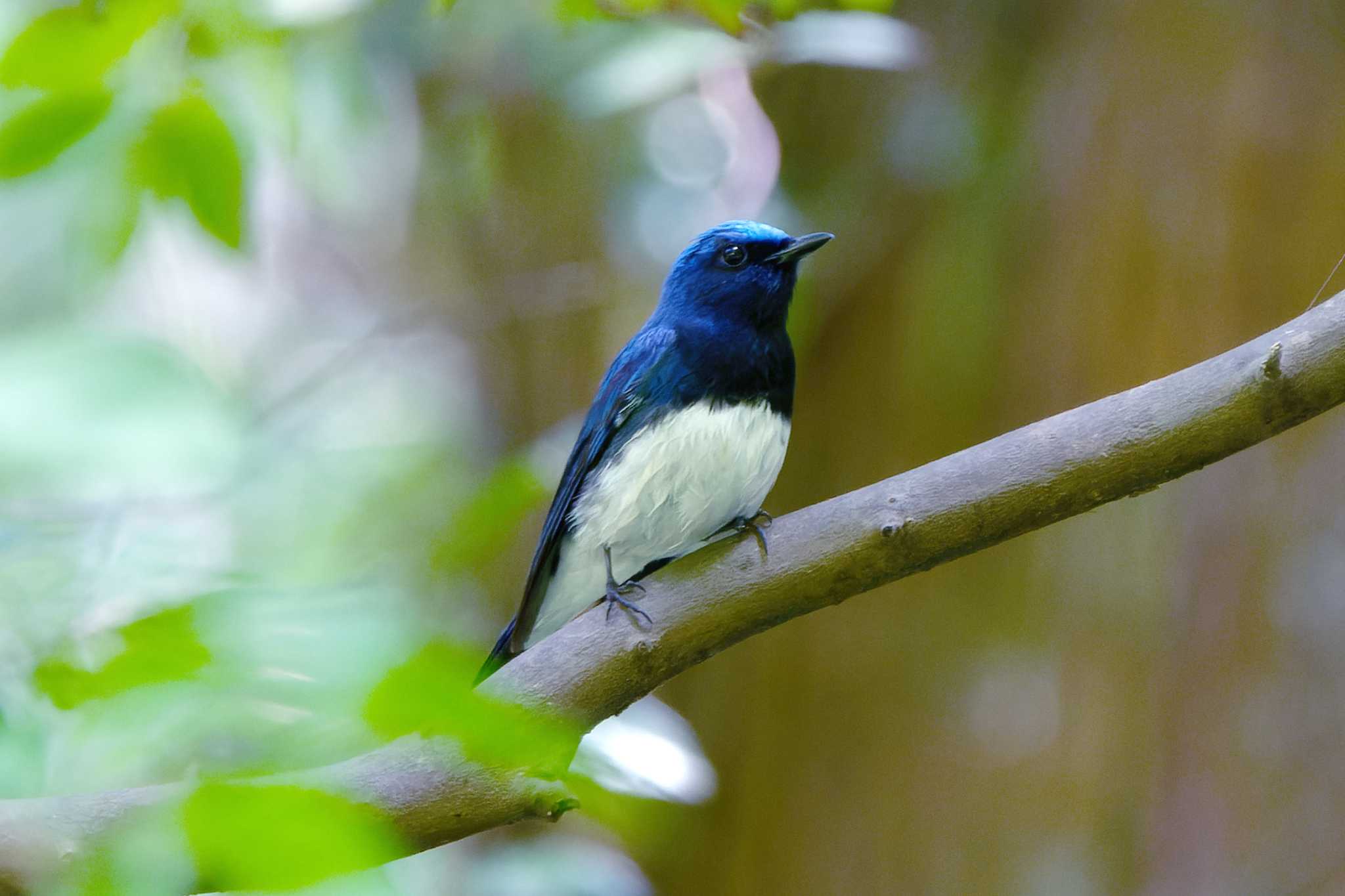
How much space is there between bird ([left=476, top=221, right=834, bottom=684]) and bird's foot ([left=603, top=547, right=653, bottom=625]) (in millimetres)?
13

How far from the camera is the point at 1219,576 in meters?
3.28

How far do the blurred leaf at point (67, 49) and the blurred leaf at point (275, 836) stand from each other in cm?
89

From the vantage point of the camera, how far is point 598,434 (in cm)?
279

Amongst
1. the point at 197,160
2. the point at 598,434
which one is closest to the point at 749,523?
the point at 598,434

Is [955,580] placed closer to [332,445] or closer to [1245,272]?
[1245,272]

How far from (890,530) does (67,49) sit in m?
1.26

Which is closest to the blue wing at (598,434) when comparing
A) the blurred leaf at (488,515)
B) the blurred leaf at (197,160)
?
the blurred leaf at (488,515)

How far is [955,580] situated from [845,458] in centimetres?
49

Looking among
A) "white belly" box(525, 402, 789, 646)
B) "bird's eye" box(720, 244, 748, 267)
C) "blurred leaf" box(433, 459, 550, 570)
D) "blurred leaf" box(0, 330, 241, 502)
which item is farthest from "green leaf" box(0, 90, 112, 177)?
"bird's eye" box(720, 244, 748, 267)

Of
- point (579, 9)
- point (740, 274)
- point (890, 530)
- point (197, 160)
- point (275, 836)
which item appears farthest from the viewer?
point (740, 274)

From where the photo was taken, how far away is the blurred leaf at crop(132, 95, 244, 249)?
149 cm

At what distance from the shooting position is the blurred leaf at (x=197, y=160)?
149 centimetres

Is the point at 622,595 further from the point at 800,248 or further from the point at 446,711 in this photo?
the point at 446,711

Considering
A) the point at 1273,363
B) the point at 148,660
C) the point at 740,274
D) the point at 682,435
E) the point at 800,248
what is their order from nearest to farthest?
the point at 148,660
the point at 1273,363
the point at 682,435
the point at 800,248
the point at 740,274
